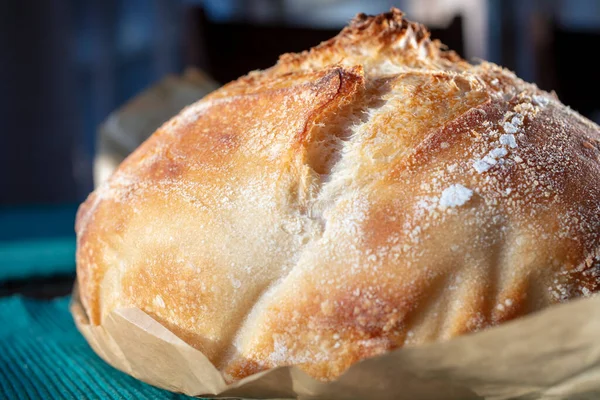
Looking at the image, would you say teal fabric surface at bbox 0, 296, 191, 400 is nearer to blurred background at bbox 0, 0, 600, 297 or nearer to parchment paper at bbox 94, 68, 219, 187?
parchment paper at bbox 94, 68, 219, 187

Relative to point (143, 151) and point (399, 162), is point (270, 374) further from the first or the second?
point (143, 151)

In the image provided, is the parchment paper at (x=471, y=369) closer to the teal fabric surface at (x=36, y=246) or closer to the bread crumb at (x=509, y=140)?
the bread crumb at (x=509, y=140)

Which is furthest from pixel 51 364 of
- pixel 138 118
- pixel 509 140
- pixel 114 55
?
pixel 114 55

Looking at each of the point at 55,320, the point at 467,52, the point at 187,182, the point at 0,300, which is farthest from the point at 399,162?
the point at 467,52

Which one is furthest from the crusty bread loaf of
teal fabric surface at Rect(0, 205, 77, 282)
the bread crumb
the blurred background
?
the blurred background

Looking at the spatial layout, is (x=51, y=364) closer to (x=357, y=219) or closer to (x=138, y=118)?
(x=357, y=219)

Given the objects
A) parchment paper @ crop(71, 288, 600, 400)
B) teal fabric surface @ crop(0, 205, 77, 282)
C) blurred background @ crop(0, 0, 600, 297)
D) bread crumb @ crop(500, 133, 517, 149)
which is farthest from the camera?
blurred background @ crop(0, 0, 600, 297)
